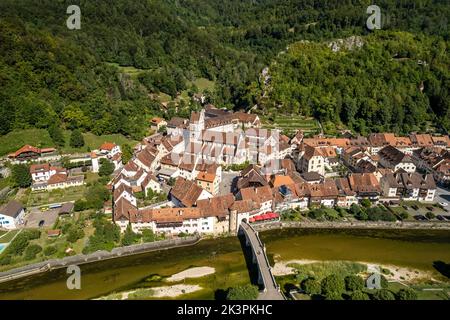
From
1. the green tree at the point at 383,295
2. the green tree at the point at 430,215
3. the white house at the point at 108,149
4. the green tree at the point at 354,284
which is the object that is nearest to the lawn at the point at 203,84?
the white house at the point at 108,149

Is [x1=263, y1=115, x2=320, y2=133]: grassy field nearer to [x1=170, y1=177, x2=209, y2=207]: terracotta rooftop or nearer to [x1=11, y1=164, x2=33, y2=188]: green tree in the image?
[x1=170, y1=177, x2=209, y2=207]: terracotta rooftop

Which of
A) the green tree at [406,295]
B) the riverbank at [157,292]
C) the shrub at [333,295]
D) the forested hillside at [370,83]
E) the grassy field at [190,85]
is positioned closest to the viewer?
the green tree at [406,295]

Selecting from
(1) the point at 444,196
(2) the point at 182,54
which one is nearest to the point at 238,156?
(1) the point at 444,196

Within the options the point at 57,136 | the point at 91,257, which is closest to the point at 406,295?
the point at 91,257

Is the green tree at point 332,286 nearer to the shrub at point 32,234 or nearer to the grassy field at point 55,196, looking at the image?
the shrub at point 32,234

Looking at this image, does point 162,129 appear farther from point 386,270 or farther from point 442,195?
point 442,195

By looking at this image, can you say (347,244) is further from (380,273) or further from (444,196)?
(444,196)

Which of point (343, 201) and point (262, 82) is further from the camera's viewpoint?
point (262, 82)
